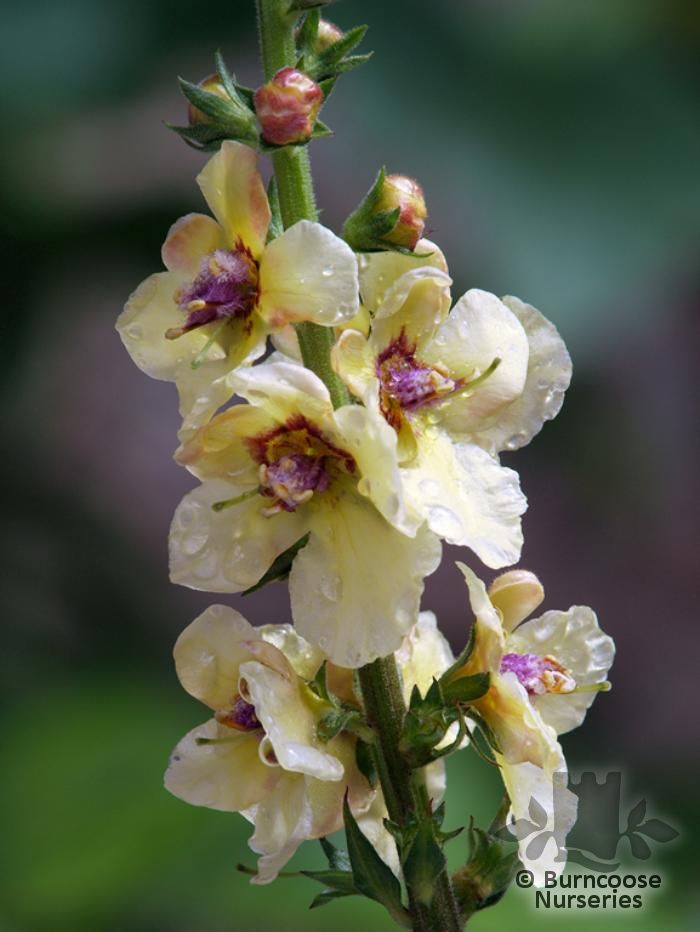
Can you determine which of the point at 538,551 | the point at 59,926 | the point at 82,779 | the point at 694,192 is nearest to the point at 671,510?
the point at 538,551

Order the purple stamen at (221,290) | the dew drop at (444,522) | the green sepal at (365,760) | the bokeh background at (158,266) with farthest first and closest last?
1. the bokeh background at (158,266)
2. the green sepal at (365,760)
3. the purple stamen at (221,290)
4. the dew drop at (444,522)

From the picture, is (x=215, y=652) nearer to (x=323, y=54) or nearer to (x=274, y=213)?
(x=274, y=213)

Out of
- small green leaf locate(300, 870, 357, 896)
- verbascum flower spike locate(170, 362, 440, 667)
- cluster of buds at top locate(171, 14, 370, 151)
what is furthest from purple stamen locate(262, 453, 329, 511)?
small green leaf locate(300, 870, 357, 896)

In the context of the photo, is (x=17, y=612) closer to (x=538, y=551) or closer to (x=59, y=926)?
(x=59, y=926)

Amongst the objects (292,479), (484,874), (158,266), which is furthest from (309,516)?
(158,266)

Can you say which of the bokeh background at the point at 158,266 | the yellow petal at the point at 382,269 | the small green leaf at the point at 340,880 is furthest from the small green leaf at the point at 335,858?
the bokeh background at the point at 158,266

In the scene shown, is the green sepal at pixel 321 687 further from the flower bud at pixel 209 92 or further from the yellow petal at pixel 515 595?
the flower bud at pixel 209 92

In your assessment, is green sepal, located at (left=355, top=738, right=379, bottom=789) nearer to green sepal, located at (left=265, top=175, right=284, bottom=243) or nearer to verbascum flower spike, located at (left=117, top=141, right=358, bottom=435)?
verbascum flower spike, located at (left=117, top=141, right=358, bottom=435)
